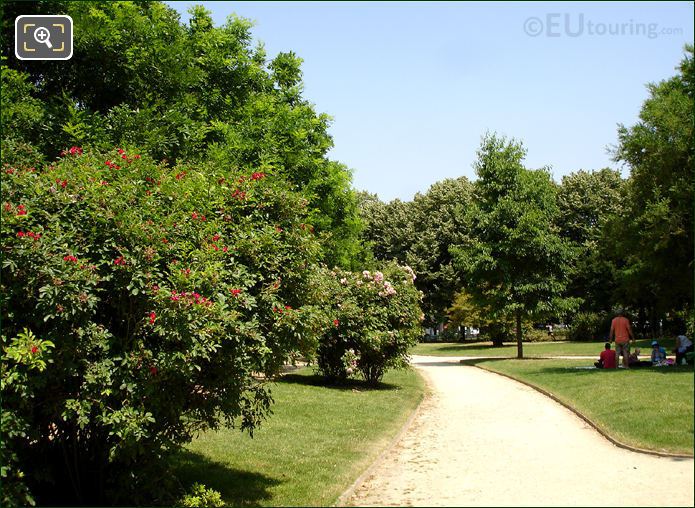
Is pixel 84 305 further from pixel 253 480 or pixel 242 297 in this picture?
pixel 253 480

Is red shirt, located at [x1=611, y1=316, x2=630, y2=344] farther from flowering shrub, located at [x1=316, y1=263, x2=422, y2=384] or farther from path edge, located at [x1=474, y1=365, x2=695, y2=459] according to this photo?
flowering shrub, located at [x1=316, y1=263, x2=422, y2=384]

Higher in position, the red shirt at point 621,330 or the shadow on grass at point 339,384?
the red shirt at point 621,330

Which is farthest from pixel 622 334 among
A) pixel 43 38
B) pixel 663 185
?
pixel 43 38

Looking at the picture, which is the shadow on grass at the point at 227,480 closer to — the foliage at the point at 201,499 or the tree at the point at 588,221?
the foliage at the point at 201,499

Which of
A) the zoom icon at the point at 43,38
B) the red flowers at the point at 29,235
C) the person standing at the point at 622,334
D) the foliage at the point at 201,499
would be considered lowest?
the foliage at the point at 201,499

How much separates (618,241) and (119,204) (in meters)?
24.8

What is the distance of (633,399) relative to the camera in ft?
47.9

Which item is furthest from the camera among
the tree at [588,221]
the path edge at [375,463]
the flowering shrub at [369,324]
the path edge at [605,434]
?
the tree at [588,221]

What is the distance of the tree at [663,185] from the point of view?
74.2 ft

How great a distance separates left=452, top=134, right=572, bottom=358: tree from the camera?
34219mm

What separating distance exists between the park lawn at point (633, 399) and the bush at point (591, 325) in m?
28.7

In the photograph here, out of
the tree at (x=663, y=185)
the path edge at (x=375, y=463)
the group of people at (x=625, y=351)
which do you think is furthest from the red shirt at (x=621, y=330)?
the path edge at (x=375, y=463)

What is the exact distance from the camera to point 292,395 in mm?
18516

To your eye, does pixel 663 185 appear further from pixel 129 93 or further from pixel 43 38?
pixel 43 38
